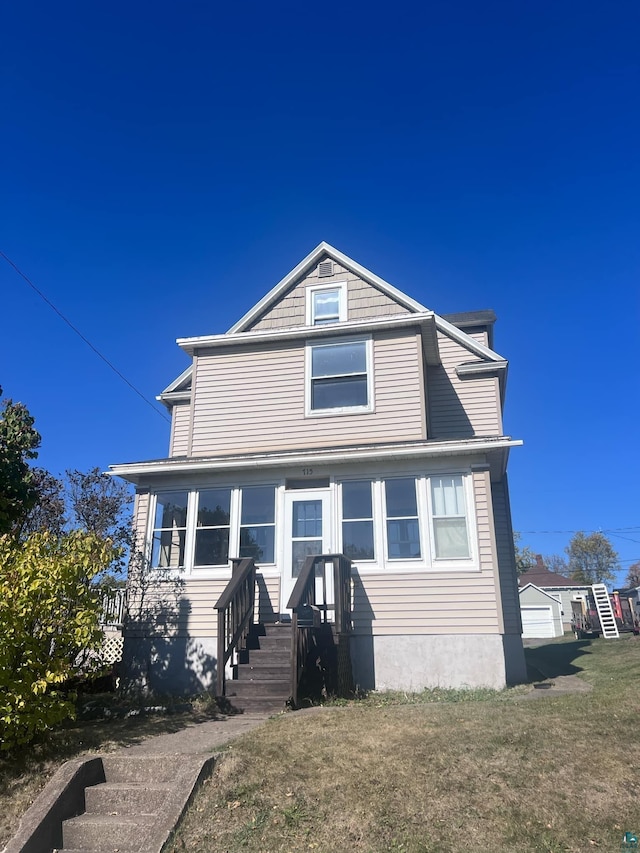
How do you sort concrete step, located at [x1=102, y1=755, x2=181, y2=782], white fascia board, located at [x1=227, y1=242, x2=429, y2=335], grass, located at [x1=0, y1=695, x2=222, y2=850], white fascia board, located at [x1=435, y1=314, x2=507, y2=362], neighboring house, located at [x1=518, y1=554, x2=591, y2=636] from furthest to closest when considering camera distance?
1. neighboring house, located at [x1=518, y1=554, x2=591, y2=636]
2. white fascia board, located at [x1=435, y1=314, x2=507, y2=362]
3. white fascia board, located at [x1=227, y1=242, x2=429, y2=335]
4. concrete step, located at [x1=102, y1=755, x2=181, y2=782]
5. grass, located at [x1=0, y1=695, x2=222, y2=850]

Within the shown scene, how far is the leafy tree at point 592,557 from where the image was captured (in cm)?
6331

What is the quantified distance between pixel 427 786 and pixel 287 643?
181 inches

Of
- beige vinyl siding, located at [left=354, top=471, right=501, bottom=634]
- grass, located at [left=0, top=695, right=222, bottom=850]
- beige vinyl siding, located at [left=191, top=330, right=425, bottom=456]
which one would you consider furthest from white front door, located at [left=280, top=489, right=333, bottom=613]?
grass, located at [left=0, top=695, right=222, bottom=850]

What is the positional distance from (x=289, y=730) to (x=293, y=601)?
6.77ft

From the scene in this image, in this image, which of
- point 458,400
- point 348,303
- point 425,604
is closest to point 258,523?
point 425,604

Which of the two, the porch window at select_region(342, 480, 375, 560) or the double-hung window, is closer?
the porch window at select_region(342, 480, 375, 560)

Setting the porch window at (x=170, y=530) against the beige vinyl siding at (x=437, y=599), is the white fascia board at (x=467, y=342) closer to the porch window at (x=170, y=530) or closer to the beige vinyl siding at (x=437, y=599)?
the beige vinyl siding at (x=437, y=599)

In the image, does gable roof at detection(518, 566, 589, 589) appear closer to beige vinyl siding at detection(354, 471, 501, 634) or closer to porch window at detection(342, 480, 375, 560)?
beige vinyl siding at detection(354, 471, 501, 634)

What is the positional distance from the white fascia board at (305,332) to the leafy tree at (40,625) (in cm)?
690

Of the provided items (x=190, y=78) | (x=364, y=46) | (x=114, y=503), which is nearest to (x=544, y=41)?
(x=364, y=46)

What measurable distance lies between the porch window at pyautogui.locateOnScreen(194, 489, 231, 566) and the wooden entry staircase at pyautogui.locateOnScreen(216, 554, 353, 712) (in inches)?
33.1

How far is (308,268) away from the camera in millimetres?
14648

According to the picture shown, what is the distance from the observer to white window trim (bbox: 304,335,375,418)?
12.4 metres

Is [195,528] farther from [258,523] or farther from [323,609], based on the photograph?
[323,609]
